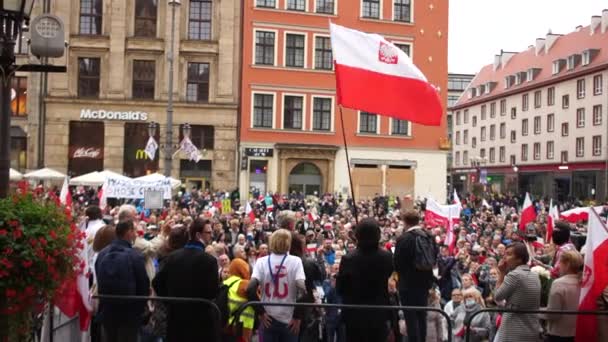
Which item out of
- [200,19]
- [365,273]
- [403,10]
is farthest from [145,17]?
[365,273]

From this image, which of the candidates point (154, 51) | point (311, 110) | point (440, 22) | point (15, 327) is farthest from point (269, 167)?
point (15, 327)

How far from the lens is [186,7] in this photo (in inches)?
1688

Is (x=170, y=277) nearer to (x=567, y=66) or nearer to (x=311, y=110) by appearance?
(x=311, y=110)

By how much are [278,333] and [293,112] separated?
37288mm

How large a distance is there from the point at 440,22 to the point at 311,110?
10564mm

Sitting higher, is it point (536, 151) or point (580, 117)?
point (580, 117)

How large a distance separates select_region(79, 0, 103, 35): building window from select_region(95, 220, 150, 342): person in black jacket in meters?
37.7

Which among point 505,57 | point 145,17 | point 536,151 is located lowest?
point 536,151

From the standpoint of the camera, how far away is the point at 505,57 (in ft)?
266

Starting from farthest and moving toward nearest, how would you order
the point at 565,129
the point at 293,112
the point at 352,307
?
the point at 565,129 < the point at 293,112 < the point at 352,307

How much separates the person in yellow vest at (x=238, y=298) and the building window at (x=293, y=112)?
3537 centimetres

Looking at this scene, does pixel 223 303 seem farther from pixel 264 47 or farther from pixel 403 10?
pixel 403 10

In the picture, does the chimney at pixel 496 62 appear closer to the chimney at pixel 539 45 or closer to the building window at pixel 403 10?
the chimney at pixel 539 45

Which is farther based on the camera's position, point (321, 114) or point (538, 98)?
point (538, 98)
